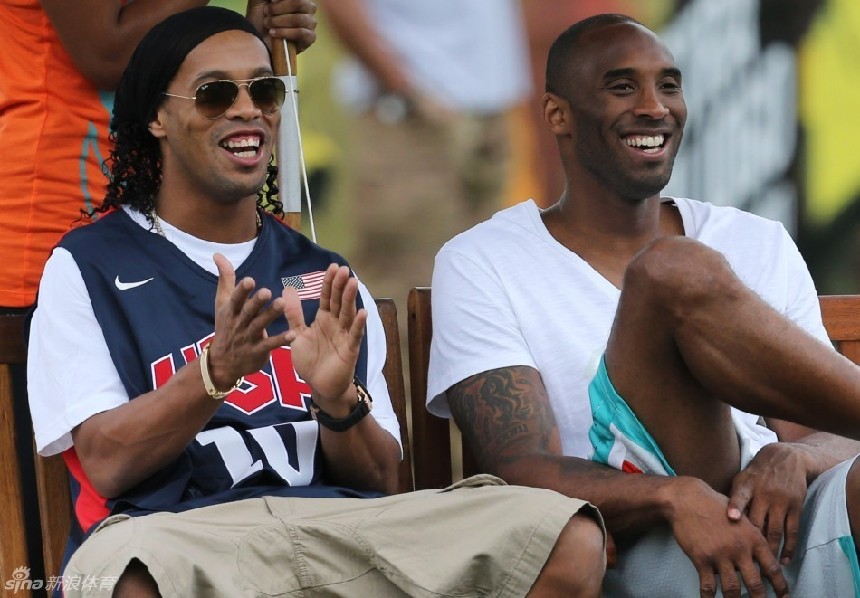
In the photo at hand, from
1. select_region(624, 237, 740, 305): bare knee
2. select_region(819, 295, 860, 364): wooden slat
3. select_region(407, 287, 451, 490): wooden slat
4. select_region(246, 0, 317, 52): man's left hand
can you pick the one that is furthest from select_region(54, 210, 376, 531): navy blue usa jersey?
select_region(819, 295, 860, 364): wooden slat

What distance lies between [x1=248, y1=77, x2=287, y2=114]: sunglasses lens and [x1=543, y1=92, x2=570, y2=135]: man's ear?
0.84 metres

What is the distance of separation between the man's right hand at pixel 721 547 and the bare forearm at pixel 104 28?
154 centimetres

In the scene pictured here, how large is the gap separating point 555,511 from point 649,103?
1.38 m

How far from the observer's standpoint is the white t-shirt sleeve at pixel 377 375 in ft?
10.8

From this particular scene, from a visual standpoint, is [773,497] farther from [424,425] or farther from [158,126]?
[158,126]

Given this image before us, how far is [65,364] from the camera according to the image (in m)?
2.96

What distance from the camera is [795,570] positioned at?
2.91 m

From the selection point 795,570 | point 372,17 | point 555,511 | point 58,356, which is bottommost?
point 795,570

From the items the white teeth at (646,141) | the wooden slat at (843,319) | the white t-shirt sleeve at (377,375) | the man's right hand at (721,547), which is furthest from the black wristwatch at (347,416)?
the wooden slat at (843,319)

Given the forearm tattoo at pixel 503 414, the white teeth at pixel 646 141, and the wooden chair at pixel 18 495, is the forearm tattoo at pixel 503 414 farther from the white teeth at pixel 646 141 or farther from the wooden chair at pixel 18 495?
the wooden chair at pixel 18 495

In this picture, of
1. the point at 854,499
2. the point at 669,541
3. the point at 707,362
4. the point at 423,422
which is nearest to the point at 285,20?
the point at 423,422

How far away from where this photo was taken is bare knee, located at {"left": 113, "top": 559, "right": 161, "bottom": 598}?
2.54 meters

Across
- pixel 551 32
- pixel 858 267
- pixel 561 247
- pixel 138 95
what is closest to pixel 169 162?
pixel 138 95

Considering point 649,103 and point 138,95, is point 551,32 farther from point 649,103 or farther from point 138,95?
point 138,95
